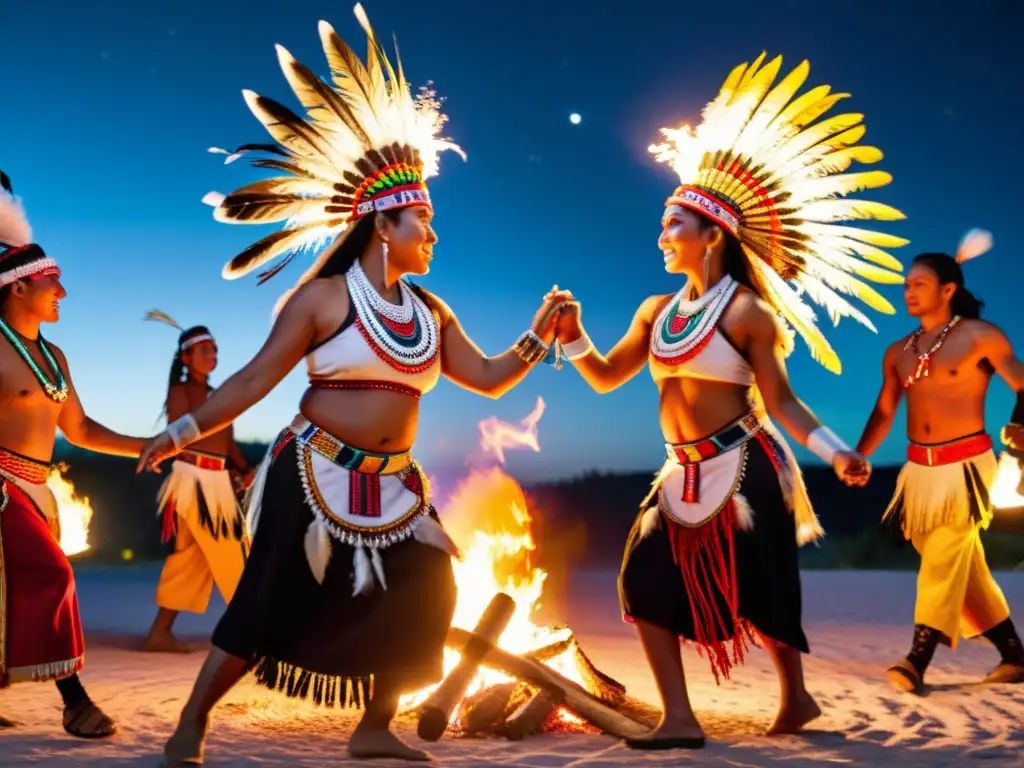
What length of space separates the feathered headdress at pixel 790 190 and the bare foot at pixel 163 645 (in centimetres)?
429

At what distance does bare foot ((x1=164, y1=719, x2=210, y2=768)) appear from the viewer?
3.61 metres

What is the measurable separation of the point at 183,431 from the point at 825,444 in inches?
86.1

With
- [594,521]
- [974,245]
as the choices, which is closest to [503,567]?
[974,245]

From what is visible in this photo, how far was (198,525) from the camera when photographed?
6.82m

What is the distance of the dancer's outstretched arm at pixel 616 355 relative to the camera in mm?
4652

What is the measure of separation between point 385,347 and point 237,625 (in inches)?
40.8

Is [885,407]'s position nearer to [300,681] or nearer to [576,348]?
[576,348]

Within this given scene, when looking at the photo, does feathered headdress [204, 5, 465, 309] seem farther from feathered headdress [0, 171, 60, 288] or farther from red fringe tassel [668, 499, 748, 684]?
red fringe tassel [668, 499, 748, 684]

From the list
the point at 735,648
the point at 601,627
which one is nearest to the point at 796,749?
the point at 735,648

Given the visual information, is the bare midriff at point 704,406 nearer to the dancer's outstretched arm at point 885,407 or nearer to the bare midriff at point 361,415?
the bare midriff at point 361,415

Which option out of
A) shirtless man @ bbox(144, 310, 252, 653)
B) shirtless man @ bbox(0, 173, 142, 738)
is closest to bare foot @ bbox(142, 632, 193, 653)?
shirtless man @ bbox(144, 310, 252, 653)

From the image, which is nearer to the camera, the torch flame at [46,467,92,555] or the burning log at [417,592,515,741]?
the burning log at [417,592,515,741]

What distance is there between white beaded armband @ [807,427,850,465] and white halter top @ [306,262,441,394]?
Answer: 4.47 ft

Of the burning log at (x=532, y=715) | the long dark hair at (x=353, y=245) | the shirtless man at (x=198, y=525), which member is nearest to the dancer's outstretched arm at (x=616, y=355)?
the long dark hair at (x=353, y=245)
